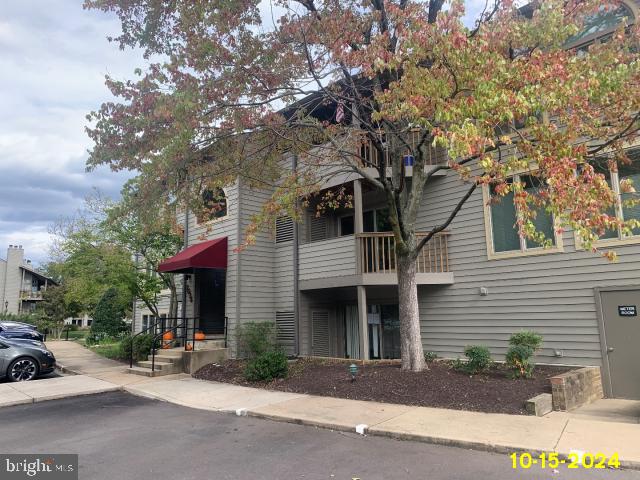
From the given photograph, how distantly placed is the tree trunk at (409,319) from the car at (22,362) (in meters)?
9.92

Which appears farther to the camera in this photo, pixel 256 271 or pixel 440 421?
pixel 256 271

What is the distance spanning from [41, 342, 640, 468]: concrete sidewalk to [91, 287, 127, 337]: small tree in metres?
17.7

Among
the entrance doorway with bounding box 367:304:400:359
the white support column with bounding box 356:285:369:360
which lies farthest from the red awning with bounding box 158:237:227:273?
the entrance doorway with bounding box 367:304:400:359

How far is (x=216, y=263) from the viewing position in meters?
13.9

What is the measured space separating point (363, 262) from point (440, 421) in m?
6.01

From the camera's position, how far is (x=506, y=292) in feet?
35.3

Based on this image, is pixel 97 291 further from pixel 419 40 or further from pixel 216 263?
pixel 419 40

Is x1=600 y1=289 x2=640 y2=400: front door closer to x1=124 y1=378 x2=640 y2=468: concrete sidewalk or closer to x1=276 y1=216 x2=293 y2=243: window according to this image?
x1=124 y1=378 x2=640 y2=468: concrete sidewalk

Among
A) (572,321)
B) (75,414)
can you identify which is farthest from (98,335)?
(572,321)

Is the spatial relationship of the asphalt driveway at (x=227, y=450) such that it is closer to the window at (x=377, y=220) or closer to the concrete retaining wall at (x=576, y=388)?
the concrete retaining wall at (x=576, y=388)

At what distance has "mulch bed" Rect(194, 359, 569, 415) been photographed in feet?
25.0

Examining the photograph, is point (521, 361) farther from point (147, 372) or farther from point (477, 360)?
point (147, 372)

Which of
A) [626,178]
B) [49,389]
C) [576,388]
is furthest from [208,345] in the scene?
[626,178]

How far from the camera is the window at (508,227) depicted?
10391 millimetres
